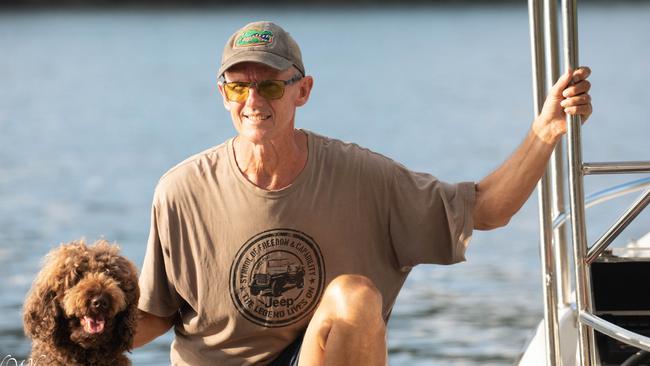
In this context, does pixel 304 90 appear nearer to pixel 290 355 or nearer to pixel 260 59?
pixel 260 59

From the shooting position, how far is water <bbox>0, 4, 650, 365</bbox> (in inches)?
431

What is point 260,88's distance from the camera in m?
3.96

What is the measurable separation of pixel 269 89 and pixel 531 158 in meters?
0.81

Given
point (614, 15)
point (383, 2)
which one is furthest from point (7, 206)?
point (383, 2)

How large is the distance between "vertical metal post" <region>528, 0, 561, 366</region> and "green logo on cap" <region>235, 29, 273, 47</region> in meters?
0.78

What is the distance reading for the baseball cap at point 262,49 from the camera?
3.90 m

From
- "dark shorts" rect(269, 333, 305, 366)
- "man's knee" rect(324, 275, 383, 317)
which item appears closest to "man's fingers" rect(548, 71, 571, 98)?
"man's knee" rect(324, 275, 383, 317)

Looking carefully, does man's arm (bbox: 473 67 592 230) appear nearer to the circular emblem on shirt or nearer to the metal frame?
the metal frame

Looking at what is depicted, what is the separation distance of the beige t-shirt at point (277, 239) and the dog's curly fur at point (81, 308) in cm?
62

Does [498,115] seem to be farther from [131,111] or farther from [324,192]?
[324,192]

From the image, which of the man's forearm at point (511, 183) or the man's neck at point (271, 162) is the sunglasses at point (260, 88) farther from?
the man's forearm at point (511, 183)

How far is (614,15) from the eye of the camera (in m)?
56.6

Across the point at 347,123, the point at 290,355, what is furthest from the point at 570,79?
the point at 347,123

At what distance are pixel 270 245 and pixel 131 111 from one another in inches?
966
